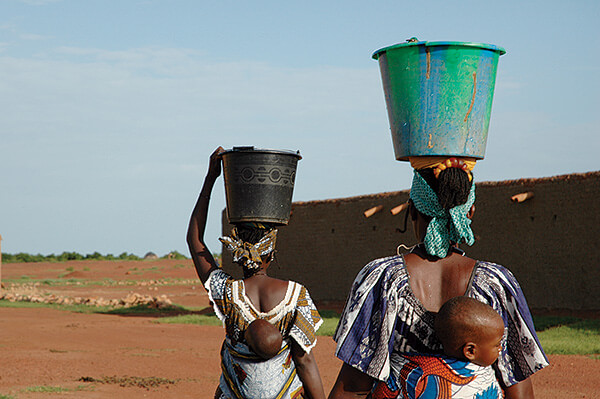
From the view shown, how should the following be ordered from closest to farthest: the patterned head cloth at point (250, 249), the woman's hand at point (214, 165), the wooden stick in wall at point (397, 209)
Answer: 1. the patterned head cloth at point (250, 249)
2. the woman's hand at point (214, 165)
3. the wooden stick in wall at point (397, 209)

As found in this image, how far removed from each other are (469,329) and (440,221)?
39 cm

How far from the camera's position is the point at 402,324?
2354 mm

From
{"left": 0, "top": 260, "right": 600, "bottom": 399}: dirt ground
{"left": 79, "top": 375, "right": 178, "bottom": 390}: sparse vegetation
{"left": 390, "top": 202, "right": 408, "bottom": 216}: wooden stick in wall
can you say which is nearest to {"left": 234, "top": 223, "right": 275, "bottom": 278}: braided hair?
{"left": 0, "top": 260, "right": 600, "bottom": 399}: dirt ground

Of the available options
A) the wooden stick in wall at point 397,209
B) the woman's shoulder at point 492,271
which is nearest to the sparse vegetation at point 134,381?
the woman's shoulder at point 492,271

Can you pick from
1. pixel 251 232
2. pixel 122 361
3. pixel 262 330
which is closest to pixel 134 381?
pixel 122 361

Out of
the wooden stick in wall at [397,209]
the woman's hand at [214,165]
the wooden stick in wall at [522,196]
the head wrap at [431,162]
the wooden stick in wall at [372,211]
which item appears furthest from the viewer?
the wooden stick in wall at [372,211]

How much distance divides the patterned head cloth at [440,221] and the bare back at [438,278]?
4 centimetres

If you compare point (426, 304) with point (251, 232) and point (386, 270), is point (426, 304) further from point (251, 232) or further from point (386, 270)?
point (251, 232)

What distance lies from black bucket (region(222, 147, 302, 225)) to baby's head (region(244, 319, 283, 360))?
569 millimetres

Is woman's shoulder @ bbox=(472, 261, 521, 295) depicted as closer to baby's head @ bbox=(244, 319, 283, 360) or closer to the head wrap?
the head wrap

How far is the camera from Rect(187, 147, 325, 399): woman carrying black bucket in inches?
140

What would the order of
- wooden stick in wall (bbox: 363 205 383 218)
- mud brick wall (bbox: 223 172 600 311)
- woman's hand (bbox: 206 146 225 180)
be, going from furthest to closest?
wooden stick in wall (bbox: 363 205 383 218) → mud brick wall (bbox: 223 172 600 311) → woman's hand (bbox: 206 146 225 180)

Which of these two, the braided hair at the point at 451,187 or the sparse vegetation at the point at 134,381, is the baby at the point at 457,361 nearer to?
the braided hair at the point at 451,187

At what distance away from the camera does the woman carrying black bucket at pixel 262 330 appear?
356 centimetres
